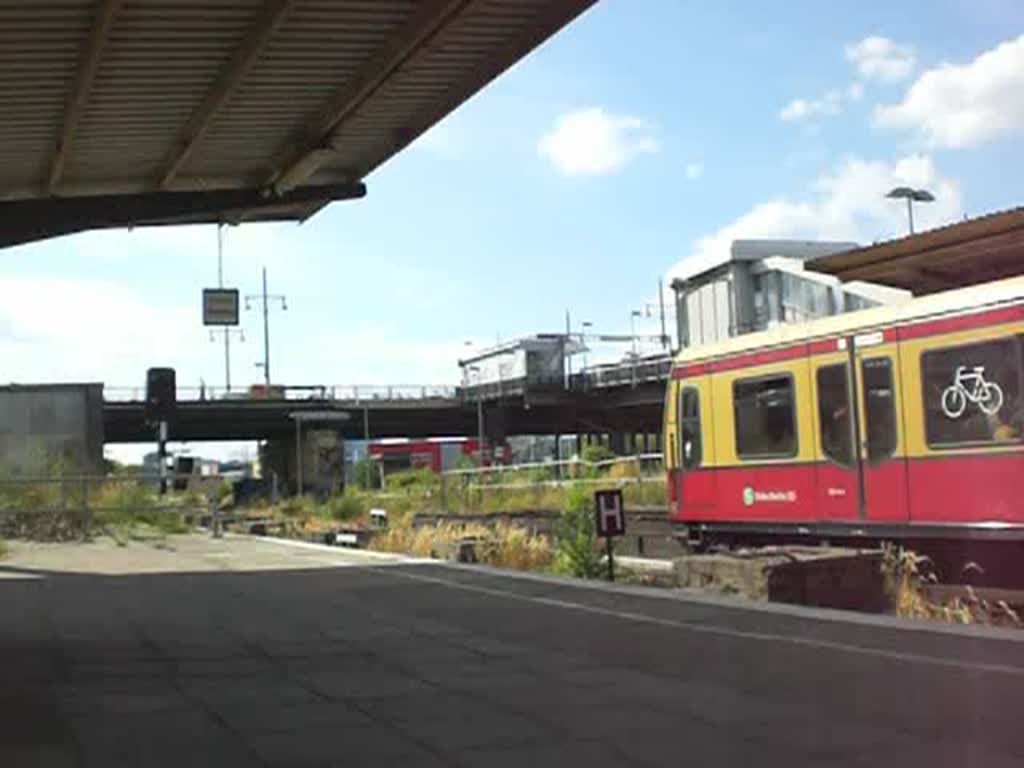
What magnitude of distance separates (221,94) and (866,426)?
26.1ft

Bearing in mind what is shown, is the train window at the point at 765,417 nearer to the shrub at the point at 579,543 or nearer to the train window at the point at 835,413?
the train window at the point at 835,413

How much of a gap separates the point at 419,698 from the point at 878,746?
110 inches

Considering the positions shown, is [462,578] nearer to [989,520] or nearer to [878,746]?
[989,520]

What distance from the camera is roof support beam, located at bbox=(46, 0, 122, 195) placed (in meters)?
9.10

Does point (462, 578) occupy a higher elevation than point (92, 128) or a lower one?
lower

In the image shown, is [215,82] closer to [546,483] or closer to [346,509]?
[346,509]

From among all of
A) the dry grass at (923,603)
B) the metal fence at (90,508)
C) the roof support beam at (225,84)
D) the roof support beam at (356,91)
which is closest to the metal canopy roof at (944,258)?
the dry grass at (923,603)

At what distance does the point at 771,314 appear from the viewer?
58844mm

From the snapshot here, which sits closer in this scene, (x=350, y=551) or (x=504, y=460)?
(x=350, y=551)

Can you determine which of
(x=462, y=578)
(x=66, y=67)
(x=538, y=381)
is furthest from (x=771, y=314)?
(x=66, y=67)

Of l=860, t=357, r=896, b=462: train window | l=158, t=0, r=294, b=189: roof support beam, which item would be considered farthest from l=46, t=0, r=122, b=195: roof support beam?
l=860, t=357, r=896, b=462: train window

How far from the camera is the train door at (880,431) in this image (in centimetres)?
1427

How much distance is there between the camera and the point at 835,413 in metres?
15.3

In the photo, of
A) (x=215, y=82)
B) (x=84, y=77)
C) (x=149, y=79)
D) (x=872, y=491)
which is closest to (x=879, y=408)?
(x=872, y=491)
